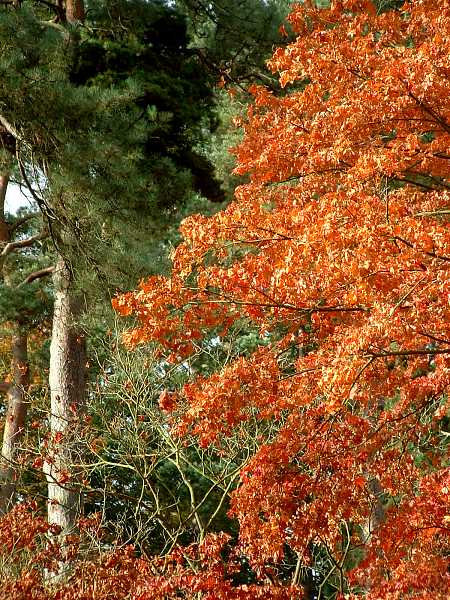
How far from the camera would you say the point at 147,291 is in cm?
573

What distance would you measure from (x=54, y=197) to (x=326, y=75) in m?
3.88

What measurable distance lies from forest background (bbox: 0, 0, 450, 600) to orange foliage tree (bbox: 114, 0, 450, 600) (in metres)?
0.02

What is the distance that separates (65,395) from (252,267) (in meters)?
4.78

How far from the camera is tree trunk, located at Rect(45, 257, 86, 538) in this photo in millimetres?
8797

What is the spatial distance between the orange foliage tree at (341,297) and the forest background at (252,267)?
0.02 m

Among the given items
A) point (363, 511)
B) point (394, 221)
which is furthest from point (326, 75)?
point (363, 511)

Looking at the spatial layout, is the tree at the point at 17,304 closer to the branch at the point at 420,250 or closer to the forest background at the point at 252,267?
the forest background at the point at 252,267

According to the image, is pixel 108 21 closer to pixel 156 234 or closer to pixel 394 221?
pixel 156 234

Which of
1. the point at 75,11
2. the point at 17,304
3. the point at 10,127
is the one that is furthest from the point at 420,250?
the point at 17,304

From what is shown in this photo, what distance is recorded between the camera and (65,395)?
9453 millimetres

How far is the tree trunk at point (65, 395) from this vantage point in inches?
346

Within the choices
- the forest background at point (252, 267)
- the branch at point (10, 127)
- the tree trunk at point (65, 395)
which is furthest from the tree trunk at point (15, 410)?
the branch at point (10, 127)

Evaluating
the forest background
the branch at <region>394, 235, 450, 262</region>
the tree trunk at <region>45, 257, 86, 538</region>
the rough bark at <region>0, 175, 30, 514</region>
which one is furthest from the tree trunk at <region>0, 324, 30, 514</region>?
the branch at <region>394, 235, 450, 262</region>

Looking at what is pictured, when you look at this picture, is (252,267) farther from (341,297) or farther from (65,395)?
(65,395)
